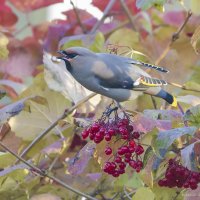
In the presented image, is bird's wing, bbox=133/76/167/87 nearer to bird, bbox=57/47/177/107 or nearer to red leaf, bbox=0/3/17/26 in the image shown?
bird, bbox=57/47/177/107

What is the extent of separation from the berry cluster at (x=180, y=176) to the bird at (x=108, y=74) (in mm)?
141

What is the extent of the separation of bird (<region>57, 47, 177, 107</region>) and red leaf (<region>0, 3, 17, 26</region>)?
909 millimetres

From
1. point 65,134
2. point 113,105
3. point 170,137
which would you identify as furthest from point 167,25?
point 170,137

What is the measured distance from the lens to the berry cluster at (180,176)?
4.04 feet

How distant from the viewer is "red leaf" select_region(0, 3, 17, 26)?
2.14 m

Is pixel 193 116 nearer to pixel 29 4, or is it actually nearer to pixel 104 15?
pixel 104 15

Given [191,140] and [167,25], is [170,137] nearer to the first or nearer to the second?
[191,140]

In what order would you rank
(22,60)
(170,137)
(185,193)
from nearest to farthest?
(170,137)
(185,193)
(22,60)

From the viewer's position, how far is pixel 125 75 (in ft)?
4.10

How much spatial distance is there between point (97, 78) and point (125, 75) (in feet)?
0.16

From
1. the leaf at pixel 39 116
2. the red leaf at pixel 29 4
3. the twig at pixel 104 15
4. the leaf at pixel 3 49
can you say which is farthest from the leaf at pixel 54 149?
the red leaf at pixel 29 4

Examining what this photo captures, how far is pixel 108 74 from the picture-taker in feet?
4.10

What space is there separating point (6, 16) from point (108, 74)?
97cm

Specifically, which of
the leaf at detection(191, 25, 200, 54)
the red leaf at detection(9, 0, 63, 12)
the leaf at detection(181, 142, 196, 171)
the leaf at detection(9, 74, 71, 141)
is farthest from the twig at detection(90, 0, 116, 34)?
the leaf at detection(181, 142, 196, 171)
